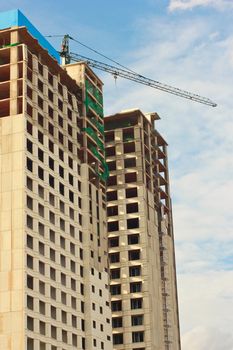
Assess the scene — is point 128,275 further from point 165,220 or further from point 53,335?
point 53,335

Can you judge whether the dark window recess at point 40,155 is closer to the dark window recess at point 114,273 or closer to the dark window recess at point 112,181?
the dark window recess at point 114,273

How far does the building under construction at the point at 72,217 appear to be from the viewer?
337ft

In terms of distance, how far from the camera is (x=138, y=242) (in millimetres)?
151000

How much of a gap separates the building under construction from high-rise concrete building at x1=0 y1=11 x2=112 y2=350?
179 millimetres

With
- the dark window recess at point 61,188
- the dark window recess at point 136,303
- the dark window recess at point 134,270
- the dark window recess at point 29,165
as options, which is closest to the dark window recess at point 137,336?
the dark window recess at point 136,303

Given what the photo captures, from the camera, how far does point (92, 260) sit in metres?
123

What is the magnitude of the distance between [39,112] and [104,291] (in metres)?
35.6

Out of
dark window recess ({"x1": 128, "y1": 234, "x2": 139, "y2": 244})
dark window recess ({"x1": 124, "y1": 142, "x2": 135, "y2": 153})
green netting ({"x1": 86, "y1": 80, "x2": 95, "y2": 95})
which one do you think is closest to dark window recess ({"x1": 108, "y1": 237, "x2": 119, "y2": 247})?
dark window recess ({"x1": 128, "y1": 234, "x2": 139, "y2": 244})

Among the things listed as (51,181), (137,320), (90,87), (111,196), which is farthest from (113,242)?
(51,181)

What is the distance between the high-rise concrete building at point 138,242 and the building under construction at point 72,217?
0.25m

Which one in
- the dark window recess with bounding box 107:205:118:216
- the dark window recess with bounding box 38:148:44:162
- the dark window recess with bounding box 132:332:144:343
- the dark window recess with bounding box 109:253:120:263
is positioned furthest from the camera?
the dark window recess with bounding box 107:205:118:216

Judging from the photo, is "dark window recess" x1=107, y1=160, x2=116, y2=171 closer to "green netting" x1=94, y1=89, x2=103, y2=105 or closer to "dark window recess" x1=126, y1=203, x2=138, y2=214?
"dark window recess" x1=126, y1=203, x2=138, y2=214

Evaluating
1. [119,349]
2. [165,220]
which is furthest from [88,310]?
[165,220]

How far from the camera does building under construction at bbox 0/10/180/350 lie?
102625mm
